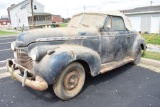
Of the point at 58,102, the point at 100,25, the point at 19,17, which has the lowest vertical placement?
the point at 58,102

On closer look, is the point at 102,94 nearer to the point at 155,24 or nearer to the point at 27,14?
the point at 155,24

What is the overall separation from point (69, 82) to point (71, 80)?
68 mm

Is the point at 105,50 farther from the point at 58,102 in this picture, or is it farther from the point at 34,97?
the point at 34,97

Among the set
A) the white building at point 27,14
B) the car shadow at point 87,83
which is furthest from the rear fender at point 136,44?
the white building at point 27,14

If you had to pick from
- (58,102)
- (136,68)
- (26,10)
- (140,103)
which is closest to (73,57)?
(58,102)

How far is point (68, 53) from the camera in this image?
150 inches

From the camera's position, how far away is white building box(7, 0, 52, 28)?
41156 mm

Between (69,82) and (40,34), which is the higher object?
(40,34)

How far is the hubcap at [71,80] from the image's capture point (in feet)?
13.2

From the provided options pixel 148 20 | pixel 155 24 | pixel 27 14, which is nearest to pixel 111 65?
pixel 155 24

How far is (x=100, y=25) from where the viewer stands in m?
4.94

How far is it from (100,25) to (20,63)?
2.44m

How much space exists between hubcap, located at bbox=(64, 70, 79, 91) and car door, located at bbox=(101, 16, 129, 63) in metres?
1.24

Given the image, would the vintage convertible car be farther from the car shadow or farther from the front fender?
the car shadow
